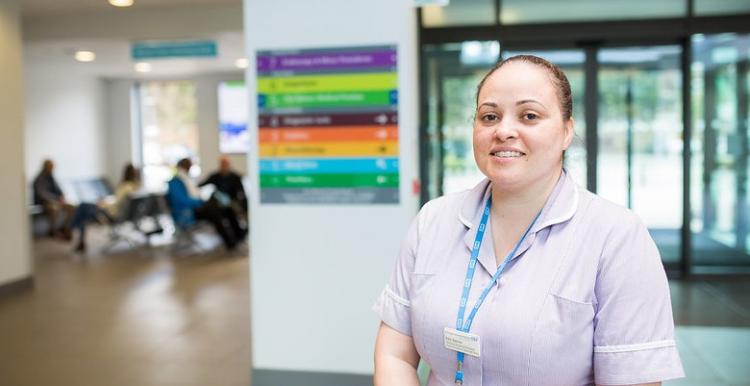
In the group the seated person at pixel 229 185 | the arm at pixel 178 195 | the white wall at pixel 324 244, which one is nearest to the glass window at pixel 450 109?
the white wall at pixel 324 244

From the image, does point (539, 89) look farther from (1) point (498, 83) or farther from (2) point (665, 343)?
(2) point (665, 343)

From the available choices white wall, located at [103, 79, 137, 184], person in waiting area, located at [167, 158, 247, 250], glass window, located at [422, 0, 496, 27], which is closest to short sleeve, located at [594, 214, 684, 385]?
glass window, located at [422, 0, 496, 27]

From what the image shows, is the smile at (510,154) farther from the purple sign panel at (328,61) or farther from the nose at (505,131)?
Result: the purple sign panel at (328,61)

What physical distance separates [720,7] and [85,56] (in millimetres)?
9911

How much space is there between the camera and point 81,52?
462 inches

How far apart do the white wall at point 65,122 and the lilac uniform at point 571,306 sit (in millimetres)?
13197

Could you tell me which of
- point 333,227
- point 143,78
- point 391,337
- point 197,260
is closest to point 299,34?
point 333,227

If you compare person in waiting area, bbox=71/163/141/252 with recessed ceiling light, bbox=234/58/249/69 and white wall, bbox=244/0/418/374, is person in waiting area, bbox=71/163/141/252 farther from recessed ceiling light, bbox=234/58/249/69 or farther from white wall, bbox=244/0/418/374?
white wall, bbox=244/0/418/374

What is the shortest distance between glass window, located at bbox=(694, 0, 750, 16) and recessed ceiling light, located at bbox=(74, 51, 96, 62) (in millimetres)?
9294

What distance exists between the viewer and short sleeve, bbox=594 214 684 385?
134cm

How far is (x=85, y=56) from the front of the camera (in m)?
12.2

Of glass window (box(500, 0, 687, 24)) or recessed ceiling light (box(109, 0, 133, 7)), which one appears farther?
recessed ceiling light (box(109, 0, 133, 7))

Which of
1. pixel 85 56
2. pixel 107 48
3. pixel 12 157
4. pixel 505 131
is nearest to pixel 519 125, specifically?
pixel 505 131

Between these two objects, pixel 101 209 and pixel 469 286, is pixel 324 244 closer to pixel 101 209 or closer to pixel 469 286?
pixel 469 286
